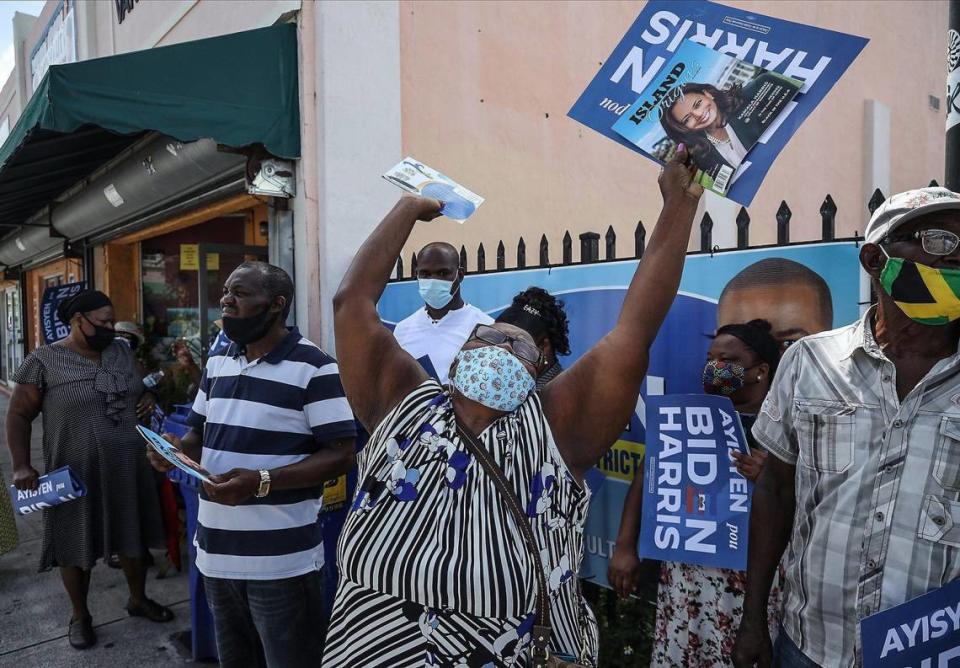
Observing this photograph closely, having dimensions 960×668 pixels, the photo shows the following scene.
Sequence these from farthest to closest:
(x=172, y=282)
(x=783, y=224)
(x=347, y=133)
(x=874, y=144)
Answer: (x=874, y=144)
(x=172, y=282)
(x=347, y=133)
(x=783, y=224)

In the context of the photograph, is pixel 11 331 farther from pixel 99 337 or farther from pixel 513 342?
pixel 513 342

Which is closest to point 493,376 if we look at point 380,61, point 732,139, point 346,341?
point 346,341

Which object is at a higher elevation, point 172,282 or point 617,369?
point 172,282

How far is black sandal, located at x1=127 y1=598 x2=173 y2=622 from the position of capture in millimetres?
3973

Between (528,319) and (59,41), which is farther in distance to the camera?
(59,41)

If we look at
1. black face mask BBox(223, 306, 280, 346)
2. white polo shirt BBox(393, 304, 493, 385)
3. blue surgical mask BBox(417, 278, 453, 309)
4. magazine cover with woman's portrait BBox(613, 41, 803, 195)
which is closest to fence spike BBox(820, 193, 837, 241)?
magazine cover with woman's portrait BBox(613, 41, 803, 195)

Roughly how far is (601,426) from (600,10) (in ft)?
21.2

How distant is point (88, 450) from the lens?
3.81 meters

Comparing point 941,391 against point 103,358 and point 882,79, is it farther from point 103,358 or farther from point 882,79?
point 882,79

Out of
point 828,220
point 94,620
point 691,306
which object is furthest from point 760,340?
point 94,620

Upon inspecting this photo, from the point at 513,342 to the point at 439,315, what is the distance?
201 centimetres

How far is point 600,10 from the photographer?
680cm

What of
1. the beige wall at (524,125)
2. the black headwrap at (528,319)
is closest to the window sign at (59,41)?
the beige wall at (524,125)

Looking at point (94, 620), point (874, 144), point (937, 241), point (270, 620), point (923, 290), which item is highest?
point (874, 144)
